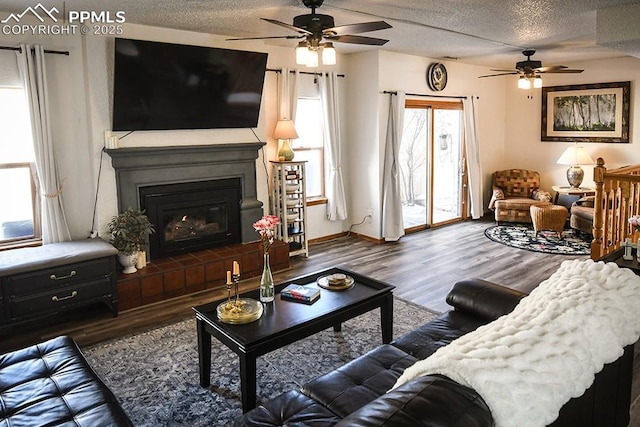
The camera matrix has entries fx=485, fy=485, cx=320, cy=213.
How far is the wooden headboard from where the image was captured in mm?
4602

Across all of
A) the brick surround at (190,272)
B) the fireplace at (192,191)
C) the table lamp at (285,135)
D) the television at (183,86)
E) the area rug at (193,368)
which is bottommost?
the area rug at (193,368)

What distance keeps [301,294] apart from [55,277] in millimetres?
2085

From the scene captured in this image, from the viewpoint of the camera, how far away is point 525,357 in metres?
1.56

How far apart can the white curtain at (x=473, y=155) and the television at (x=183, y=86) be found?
12.7ft

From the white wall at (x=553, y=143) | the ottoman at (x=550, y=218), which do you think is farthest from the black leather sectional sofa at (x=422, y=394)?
the white wall at (x=553, y=143)

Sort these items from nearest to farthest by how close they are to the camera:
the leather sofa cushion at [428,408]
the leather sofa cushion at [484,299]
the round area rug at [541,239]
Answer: the leather sofa cushion at [428,408], the leather sofa cushion at [484,299], the round area rug at [541,239]

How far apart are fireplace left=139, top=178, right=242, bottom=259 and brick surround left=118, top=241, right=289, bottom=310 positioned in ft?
0.42

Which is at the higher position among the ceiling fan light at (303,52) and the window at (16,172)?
the ceiling fan light at (303,52)

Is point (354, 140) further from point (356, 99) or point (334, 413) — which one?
point (334, 413)

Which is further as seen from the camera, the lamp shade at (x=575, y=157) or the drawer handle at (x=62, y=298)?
the lamp shade at (x=575, y=157)

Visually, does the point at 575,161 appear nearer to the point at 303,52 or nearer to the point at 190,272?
the point at 303,52

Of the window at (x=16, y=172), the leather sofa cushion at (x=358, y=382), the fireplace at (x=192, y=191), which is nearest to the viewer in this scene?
the leather sofa cushion at (x=358, y=382)

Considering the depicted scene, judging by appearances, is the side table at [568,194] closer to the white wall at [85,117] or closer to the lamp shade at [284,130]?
the lamp shade at [284,130]

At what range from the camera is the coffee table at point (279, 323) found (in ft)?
8.54
